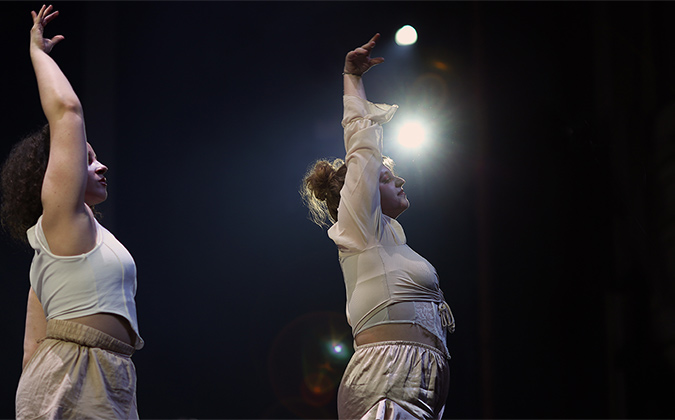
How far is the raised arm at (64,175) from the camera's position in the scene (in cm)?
136

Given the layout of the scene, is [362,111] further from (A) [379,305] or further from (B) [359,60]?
(A) [379,305]

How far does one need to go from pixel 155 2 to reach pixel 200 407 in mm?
2004

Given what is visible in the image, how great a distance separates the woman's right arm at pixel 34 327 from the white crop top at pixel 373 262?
0.84m

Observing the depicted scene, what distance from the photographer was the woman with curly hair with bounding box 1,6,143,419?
4.33 feet

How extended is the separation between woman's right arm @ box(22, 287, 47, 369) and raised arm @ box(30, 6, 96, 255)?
9.9 inches


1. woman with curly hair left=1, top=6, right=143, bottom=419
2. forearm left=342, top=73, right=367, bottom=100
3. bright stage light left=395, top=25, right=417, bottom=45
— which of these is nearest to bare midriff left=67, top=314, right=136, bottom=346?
woman with curly hair left=1, top=6, right=143, bottom=419

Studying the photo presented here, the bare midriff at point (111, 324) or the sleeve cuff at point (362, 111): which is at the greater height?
the sleeve cuff at point (362, 111)

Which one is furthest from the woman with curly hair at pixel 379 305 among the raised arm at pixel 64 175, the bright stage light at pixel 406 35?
the bright stage light at pixel 406 35

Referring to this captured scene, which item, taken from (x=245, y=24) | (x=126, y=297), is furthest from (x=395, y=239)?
(x=245, y=24)

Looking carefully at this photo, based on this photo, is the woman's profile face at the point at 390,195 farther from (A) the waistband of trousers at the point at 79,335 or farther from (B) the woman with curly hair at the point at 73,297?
(A) the waistband of trousers at the point at 79,335

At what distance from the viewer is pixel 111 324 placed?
1.40 meters

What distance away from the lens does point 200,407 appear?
286 centimetres

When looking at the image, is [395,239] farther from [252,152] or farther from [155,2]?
[155,2]

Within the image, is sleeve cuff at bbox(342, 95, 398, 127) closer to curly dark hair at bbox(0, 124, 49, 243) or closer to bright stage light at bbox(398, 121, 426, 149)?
curly dark hair at bbox(0, 124, 49, 243)
